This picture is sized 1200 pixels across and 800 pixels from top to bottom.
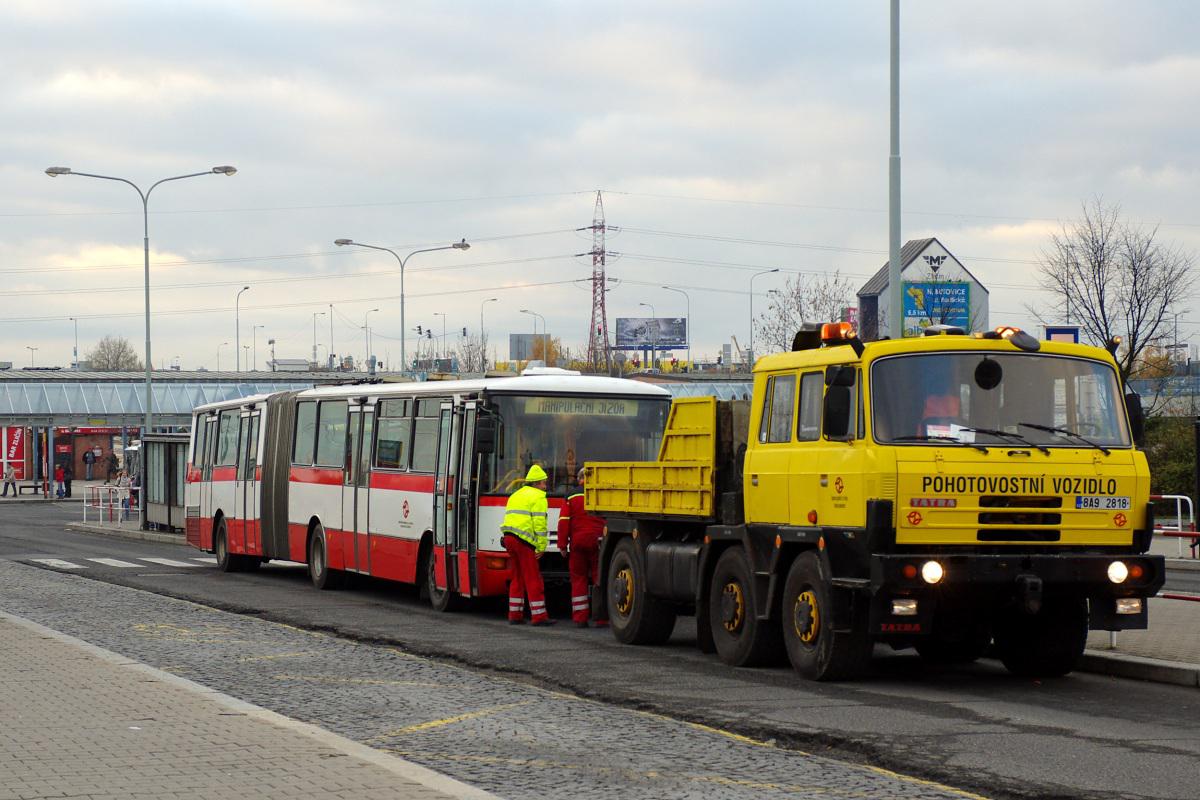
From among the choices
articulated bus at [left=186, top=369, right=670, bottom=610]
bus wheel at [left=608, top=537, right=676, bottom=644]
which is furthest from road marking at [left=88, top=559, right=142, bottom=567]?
bus wheel at [left=608, top=537, right=676, bottom=644]

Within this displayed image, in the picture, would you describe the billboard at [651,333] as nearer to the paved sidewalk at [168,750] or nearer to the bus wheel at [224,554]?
the bus wheel at [224,554]

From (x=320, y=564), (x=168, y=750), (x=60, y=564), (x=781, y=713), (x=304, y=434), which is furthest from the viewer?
(x=60, y=564)

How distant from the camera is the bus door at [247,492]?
91.8 ft

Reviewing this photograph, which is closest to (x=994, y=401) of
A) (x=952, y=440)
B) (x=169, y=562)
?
(x=952, y=440)

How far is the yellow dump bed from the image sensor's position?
14.8m

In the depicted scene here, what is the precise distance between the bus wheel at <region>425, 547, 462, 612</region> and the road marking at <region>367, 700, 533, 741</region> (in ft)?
27.5

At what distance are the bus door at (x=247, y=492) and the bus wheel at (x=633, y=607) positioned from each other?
490 inches

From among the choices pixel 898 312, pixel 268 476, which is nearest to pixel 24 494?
pixel 268 476

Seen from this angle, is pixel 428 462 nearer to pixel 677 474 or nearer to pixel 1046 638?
pixel 677 474

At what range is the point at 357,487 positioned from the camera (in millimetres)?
23250

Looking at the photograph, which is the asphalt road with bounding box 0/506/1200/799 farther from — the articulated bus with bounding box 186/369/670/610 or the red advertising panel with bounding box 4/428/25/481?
the red advertising panel with bounding box 4/428/25/481

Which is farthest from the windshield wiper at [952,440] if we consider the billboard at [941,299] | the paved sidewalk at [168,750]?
the billboard at [941,299]

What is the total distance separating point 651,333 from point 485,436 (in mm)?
135033

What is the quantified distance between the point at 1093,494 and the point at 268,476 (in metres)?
17.2
